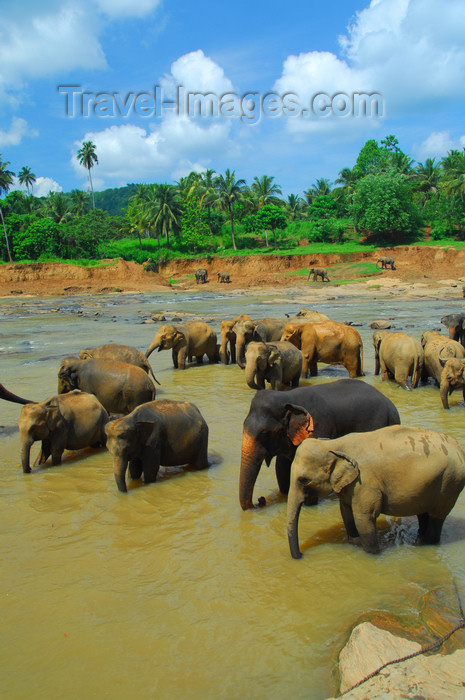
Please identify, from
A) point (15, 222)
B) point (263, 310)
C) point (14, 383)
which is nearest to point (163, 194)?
point (15, 222)

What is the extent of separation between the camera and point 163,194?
62.7 m

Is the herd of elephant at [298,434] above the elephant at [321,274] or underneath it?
underneath

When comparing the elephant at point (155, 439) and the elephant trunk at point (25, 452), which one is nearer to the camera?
the elephant at point (155, 439)

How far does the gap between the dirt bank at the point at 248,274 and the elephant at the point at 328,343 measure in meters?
30.6

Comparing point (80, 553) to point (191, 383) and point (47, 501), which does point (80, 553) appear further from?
point (191, 383)

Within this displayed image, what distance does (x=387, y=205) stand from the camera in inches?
2058

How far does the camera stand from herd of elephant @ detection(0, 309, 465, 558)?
4.67 metres

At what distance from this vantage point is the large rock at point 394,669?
2916 mm

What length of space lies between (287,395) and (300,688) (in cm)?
286

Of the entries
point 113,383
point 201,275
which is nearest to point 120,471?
point 113,383

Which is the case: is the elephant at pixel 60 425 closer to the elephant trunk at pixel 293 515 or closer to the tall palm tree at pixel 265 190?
the elephant trunk at pixel 293 515

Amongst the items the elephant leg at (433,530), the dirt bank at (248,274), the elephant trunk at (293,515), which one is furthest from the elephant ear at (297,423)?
the dirt bank at (248,274)

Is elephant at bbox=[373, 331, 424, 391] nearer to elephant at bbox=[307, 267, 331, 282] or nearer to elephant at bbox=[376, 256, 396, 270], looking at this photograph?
elephant at bbox=[307, 267, 331, 282]

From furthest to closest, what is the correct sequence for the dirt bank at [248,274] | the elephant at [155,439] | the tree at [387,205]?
the tree at [387,205]
the dirt bank at [248,274]
the elephant at [155,439]
